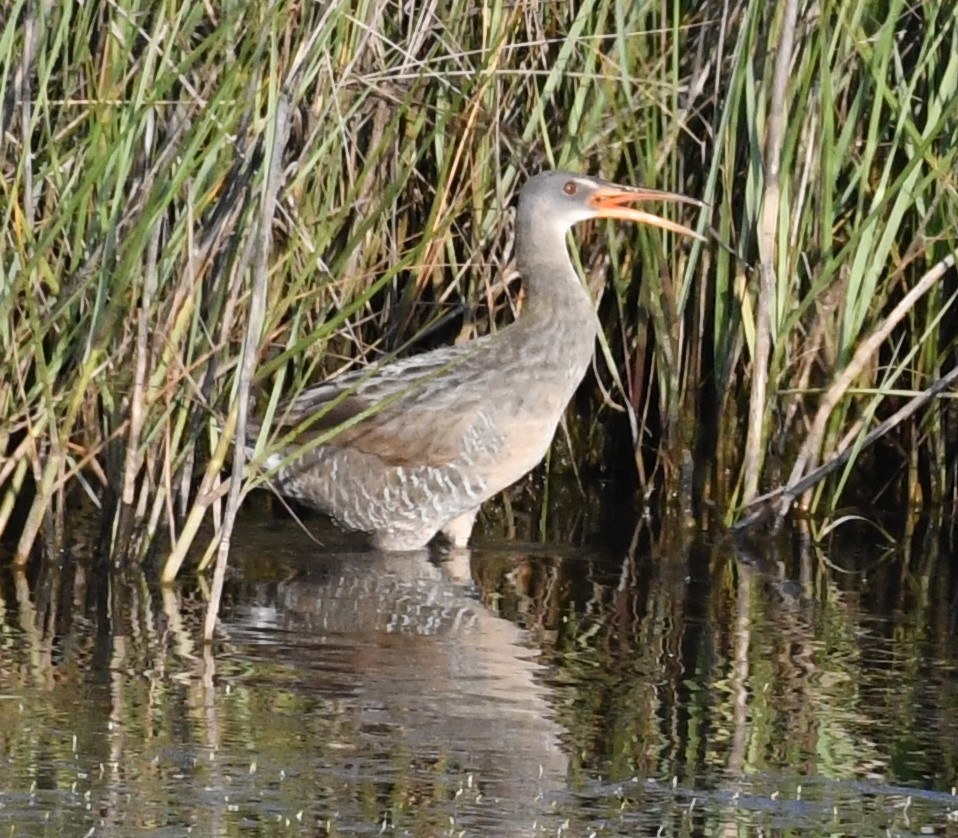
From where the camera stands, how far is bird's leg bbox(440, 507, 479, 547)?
24.7 ft

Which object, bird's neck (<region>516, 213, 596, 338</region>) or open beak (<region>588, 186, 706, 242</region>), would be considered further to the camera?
bird's neck (<region>516, 213, 596, 338</region>)

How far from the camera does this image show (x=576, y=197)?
732cm

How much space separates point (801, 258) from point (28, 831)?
4.12 m

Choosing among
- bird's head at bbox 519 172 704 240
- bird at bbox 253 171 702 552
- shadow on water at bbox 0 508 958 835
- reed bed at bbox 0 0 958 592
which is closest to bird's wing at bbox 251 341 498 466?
bird at bbox 253 171 702 552

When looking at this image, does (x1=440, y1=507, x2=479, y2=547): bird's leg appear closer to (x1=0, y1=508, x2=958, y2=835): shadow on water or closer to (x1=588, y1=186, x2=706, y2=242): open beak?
(x1=0, y1=508, x2=958, y2=835): shadow on water

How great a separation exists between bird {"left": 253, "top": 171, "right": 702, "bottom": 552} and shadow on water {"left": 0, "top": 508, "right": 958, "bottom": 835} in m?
0.20

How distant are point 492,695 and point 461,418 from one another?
2021mm

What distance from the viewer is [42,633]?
5.79 meters

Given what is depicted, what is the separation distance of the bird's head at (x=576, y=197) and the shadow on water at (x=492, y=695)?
1.15 metres

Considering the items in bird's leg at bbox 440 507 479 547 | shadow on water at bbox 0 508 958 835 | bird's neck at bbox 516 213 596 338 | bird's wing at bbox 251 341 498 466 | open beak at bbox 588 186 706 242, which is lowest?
shadow on water at bbox 0 508 958 835

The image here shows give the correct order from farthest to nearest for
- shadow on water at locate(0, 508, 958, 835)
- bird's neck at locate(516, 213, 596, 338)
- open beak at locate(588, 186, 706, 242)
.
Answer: bird's neck at locate(516, 213, 596, 338) → open beak at locate(588, 186, 706, 242) → shadow on water at locate(0, 508, 958, 835)

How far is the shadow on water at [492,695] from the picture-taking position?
4.38 m

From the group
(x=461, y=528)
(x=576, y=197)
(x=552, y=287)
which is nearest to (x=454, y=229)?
(x=552, y=287)

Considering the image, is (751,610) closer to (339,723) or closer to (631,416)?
(631,416)
